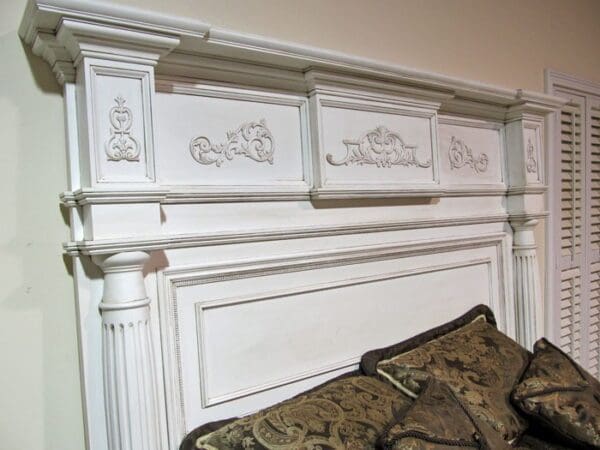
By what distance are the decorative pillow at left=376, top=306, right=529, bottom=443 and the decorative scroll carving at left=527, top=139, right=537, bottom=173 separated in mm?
810

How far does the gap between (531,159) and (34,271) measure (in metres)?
1.97

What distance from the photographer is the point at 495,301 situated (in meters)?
1.99

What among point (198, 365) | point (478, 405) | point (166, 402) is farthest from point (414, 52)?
point (166, 402)

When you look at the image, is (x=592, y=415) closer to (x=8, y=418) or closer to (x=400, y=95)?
(x=400, y=95)

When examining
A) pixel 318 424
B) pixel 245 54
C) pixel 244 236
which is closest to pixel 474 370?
pixel 318 424

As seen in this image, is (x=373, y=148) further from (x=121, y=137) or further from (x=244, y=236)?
(x=121, y=137)

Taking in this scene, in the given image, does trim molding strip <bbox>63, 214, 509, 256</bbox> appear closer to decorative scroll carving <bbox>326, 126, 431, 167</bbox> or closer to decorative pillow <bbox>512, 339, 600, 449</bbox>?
decorative scroll carving <bbox>326, 126, 431, 167</bbox>

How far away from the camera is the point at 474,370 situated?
143 centimetres

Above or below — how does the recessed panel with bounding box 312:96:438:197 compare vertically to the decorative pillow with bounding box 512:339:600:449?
above

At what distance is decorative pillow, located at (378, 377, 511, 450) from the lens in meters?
1.02

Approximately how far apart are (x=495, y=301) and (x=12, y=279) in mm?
1829

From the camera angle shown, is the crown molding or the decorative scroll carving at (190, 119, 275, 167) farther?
the decorative scroll carving at (190, 119, 275, 167)

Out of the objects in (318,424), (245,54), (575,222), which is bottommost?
(318,424)

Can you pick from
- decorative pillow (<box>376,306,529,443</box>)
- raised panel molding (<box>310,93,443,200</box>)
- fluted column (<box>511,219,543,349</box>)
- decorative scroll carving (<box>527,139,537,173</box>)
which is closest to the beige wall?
raised panel molding (<box>310,93,443,200</box>)
